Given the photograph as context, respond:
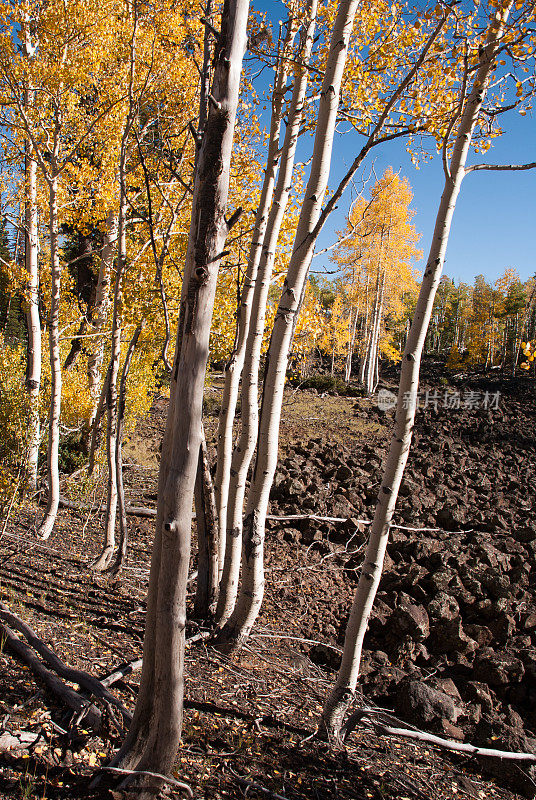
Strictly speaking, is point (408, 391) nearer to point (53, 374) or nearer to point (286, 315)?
point (286, 315)

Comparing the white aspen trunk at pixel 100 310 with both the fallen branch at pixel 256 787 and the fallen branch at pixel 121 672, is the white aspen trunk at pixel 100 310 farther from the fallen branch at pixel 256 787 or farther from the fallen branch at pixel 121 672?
the fallen branch at pixel 256 787

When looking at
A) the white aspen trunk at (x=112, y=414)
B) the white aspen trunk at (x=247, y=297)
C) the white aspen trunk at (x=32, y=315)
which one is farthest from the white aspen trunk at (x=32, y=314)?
the white aspen trunk at (x=247, y=297)

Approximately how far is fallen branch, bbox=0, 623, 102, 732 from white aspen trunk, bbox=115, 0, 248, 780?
2.40 ft

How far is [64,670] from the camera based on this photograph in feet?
9.08

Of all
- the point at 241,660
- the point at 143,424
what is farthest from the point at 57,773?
the point at 143,424

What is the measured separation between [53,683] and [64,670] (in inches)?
5.5

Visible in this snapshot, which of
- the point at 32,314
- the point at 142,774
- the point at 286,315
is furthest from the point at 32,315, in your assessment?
the point at 142,774

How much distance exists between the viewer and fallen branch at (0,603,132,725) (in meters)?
2.56

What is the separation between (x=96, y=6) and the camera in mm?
6180

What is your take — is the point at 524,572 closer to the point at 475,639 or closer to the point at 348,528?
the point at 475,639

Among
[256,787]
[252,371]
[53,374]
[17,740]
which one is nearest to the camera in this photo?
[17,740]

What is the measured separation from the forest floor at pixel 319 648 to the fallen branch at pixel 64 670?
0.35ft

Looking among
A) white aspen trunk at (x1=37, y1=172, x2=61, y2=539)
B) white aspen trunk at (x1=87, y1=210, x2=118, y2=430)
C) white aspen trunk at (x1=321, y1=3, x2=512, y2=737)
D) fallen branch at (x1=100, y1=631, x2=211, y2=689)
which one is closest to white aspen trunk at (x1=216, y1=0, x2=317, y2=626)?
fallen branch at (x1=100, y1=631, x2=211, y2=689)

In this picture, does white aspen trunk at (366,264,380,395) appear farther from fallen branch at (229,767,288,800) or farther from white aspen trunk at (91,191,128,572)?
fallen branch at (229,767,288,800)
